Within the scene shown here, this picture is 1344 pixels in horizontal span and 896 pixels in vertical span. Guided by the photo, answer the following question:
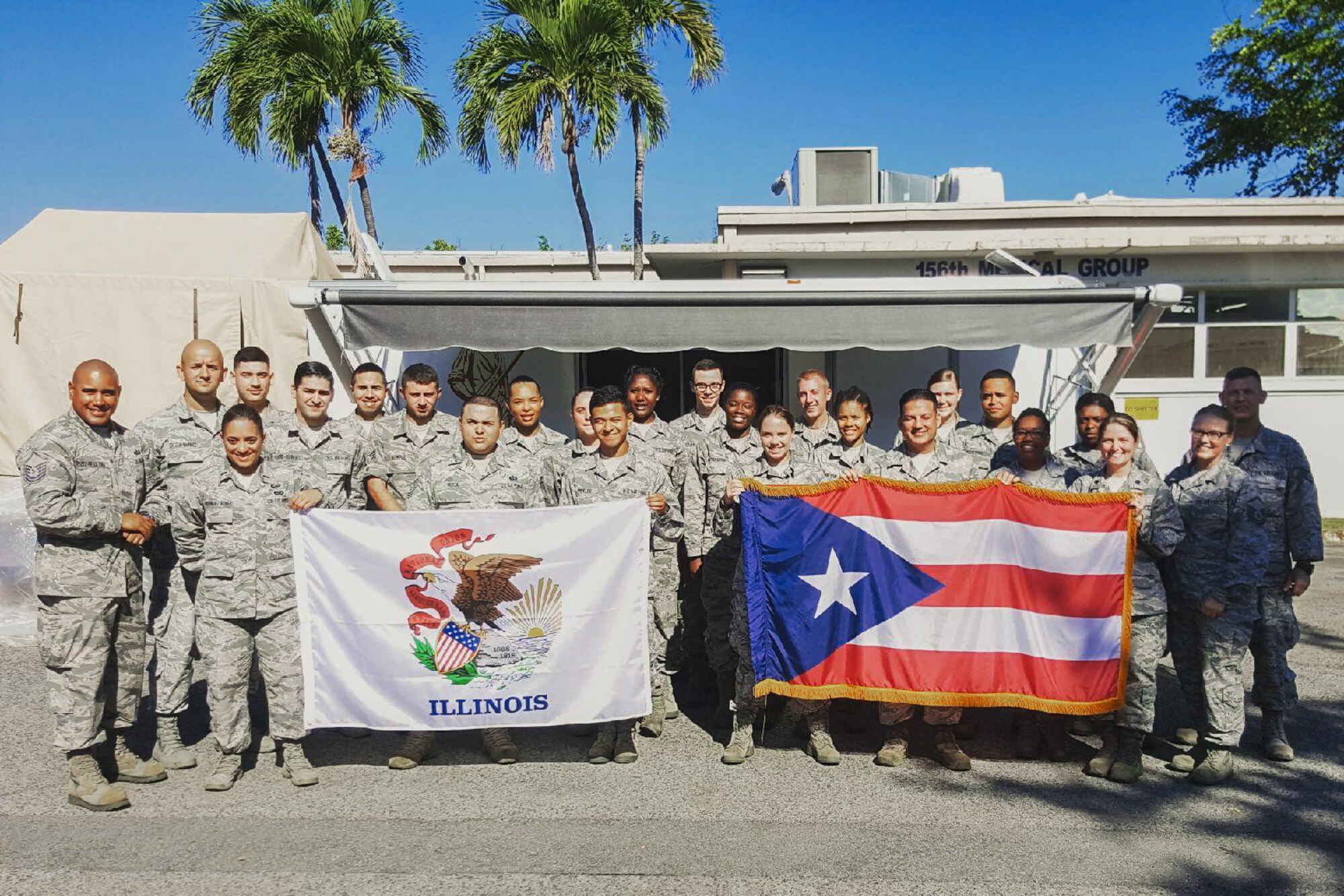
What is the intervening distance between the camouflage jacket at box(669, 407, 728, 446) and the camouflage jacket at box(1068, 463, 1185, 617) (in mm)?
2425

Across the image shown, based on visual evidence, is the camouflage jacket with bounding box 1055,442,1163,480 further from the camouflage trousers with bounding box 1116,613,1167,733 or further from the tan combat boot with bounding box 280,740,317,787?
the tan combat boot with bounding box 280,740,317,787

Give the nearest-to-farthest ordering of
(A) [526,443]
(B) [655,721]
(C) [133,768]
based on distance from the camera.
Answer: (C) [133,768]
(B) [655,721]
(A) [526,443]

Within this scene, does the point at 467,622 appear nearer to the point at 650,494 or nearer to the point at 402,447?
the point at 650,494

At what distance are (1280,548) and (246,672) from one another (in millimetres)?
5247

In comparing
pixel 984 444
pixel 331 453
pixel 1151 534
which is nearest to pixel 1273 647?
pixel 1151 534

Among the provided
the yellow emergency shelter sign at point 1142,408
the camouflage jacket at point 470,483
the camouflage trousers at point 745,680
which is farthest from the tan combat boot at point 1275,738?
the yellow emergency shelter sign at point 1142,408

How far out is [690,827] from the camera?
4039mm

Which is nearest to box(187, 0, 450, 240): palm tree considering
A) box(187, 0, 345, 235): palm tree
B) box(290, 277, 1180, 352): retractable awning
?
box(187, 0, 345, 235): palm tree

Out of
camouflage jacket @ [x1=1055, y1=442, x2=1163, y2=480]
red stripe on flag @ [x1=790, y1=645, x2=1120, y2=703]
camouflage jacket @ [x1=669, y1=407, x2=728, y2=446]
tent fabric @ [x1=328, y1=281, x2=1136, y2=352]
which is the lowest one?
red stripe on flag @ [x1=790, y1=645, x2=1120, y2=703]

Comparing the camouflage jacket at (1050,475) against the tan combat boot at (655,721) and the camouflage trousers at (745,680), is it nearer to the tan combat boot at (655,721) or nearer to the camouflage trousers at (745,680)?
the camouflage trousers at (745,680)

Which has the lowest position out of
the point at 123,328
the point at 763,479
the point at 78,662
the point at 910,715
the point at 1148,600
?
the point at 910,715

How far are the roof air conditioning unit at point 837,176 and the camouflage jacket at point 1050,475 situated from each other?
982cm

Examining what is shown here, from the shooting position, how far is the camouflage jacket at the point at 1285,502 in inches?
192

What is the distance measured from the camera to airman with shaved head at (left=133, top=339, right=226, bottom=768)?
4.89 metres
